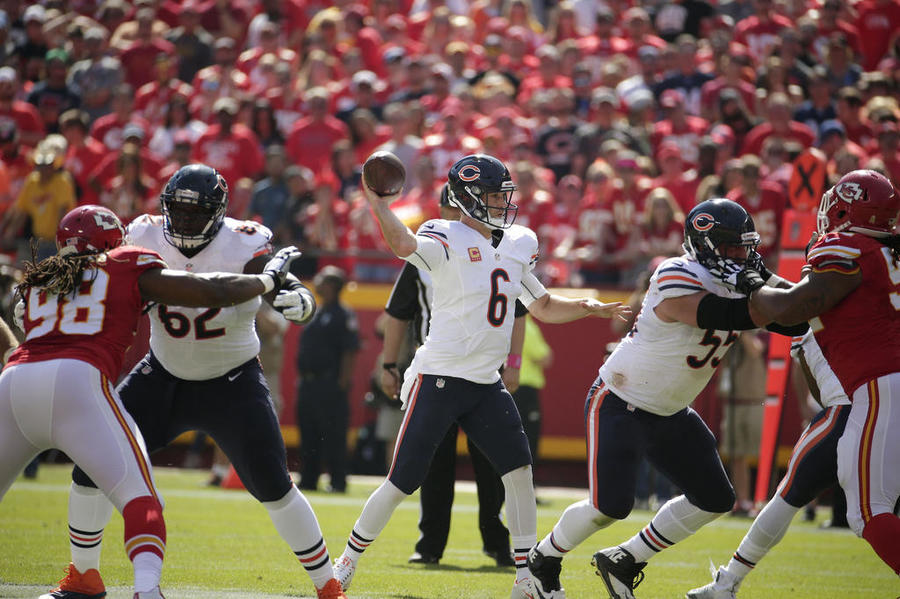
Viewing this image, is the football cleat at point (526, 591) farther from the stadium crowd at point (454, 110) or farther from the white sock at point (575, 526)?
the stadium crowd at point (454, 110)

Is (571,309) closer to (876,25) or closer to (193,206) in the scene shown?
(193,206)

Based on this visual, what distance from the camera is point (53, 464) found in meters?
12.6

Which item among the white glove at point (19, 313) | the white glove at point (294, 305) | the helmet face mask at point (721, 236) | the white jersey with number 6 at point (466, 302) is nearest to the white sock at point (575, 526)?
the white jersey with number 6 at point (466, 302)

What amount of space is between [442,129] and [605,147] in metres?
1.97

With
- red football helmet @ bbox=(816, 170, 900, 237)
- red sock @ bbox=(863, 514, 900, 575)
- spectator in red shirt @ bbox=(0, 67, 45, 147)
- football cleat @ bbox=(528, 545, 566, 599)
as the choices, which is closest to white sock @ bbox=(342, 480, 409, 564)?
football cleat @ bbox=(528, 545, 566, 599)

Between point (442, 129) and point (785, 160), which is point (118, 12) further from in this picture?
point (785, 160)

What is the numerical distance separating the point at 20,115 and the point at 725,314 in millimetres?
11498

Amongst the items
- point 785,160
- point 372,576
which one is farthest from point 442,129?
point 372,576

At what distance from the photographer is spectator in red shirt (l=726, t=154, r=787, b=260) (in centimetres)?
1088

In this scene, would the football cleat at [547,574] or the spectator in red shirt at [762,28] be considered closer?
the football cleat at [547,574]

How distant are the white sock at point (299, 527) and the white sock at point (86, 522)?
75 centimetres

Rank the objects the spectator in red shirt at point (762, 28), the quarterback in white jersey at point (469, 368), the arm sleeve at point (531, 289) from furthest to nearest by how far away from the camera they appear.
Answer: the spectator in red shirt at point (762, 28) → the arm sleeve at point (531, 289) → the quarterback in white jersey at point (469, 368)

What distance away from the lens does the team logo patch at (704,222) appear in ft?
17.4

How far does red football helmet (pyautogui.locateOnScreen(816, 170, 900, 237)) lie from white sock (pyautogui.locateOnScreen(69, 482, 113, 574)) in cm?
340
